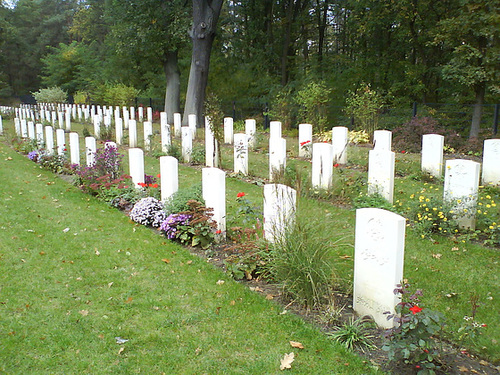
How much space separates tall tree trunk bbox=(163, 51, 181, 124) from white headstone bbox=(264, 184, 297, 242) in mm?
19281

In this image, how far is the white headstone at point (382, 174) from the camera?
742 cm

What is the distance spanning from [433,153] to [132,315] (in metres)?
7.04

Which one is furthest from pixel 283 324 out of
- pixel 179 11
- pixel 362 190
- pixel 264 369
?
pixel 179 11

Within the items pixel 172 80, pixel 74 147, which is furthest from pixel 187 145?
pixel 172 80

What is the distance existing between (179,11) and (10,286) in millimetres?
18117

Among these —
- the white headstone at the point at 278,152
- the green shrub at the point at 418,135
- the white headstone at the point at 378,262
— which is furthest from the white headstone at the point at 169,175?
the green shrub at the point at 418,135

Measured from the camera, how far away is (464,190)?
6.38m

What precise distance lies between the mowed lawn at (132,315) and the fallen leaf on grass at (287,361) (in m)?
0.04

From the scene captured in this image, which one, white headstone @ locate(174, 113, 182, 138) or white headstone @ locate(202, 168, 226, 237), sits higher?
white headstone @ locate(174, 113, 182, 138)

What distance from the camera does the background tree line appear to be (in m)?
14.9

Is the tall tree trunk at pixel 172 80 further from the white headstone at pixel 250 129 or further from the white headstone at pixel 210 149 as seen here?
the white headstone at pixel 210 149

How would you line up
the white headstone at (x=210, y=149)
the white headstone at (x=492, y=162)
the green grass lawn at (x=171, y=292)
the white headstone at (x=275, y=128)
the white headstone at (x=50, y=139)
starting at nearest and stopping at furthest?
1. the green grass lawn at (x=171, y=292)
2. the white headstone at (x=492, y=162)
3. the white headstone at (x=210, y=149)
4. the white headstone at (x=275, y=128)
5. the white headstone at (x=50, y=139)

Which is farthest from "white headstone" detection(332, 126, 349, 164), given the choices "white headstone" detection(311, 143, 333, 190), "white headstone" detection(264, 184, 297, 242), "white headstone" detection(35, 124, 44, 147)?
"white headstone" detection(35, 124, 44, 147)

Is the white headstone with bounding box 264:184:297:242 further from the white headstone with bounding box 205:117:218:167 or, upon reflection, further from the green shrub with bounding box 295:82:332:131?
the green shrub with bounding box 295:82:332:131
